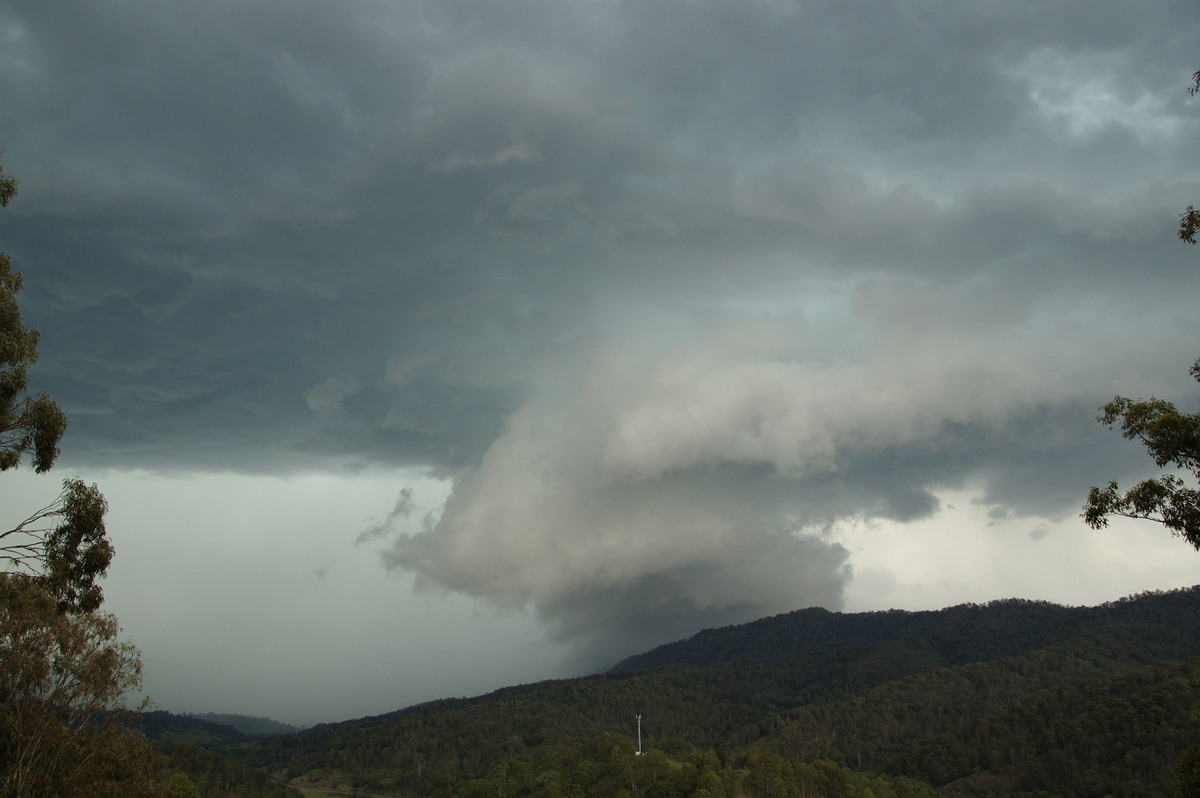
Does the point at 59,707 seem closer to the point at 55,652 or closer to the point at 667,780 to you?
the point at 55,652

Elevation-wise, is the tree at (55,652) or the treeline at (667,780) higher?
the tree at (55,652)

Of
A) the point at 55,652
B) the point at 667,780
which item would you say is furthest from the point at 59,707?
the point at 667,780

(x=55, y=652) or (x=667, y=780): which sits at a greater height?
(x=55, y=652)

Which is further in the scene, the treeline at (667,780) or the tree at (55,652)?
the treeline at (667,780)

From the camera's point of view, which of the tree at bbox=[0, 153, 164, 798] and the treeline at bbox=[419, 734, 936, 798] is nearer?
the tree at bbox=[0, 153, 164, 798]

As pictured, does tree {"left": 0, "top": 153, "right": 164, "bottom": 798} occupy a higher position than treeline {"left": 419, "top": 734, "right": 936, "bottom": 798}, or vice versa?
tree {"left": 0, "top": 153, "right": 164, "bottom": 798}

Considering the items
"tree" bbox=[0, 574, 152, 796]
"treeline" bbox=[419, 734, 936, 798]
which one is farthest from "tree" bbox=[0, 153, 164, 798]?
"treeline" bbox=[419, 734, 936, 798]

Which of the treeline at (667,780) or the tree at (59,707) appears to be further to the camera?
the treeline at (667,780)

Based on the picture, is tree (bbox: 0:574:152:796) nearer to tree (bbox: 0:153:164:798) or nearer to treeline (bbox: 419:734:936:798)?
tree (bbox: 0:153:164:798)

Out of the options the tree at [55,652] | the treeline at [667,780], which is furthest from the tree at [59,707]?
the treeline at [667,780]

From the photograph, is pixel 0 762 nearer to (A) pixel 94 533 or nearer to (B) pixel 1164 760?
(A) pixel 94 533

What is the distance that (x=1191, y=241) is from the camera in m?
24.5

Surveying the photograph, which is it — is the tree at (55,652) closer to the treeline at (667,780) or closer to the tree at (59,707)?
the tree at (59,707)

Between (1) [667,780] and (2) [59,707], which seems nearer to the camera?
(2) [59,707]
